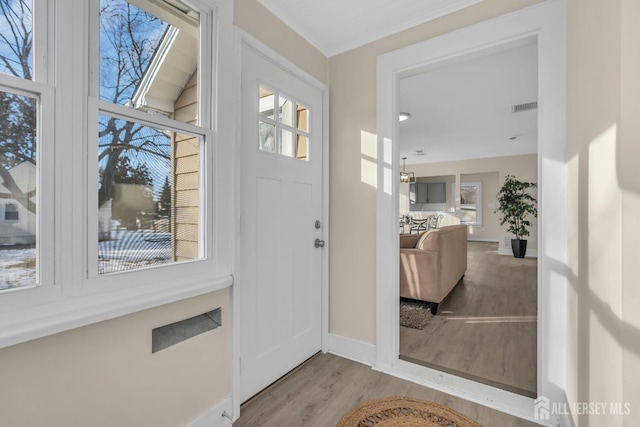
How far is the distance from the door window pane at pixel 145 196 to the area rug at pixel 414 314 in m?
2.29

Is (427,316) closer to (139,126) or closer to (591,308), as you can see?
(591,308)

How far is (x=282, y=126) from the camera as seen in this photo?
207cm

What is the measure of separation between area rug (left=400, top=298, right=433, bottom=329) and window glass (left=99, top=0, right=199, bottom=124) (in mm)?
2661

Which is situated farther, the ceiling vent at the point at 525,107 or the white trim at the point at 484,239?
the white trim at the point at 484,239

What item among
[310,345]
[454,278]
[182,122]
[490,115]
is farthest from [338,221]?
[490,115]

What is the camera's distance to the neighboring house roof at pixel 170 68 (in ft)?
4.36

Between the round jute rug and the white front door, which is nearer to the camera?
the round jute rug

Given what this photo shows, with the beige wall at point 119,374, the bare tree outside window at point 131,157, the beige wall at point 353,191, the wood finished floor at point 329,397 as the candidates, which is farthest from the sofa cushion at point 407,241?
the bare tree outside window at point 131,157

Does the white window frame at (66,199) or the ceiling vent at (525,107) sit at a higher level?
the ceiling vent at (525,107)

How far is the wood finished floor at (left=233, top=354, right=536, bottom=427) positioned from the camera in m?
1.64

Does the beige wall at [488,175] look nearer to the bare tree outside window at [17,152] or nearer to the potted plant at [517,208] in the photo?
the potted plant at [517,208]

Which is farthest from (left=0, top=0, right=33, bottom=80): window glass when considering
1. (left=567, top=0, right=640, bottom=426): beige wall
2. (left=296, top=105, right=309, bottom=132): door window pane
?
(left=567, top=0, right=640, bottom=426): beige wall

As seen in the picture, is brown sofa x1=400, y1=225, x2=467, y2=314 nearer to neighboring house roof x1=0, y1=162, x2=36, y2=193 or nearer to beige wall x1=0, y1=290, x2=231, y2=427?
beige wall x1=0, y1=290, x2=231, y2=427

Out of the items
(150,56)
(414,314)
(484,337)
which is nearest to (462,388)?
(484,337)
